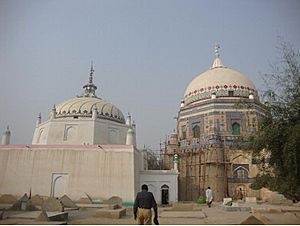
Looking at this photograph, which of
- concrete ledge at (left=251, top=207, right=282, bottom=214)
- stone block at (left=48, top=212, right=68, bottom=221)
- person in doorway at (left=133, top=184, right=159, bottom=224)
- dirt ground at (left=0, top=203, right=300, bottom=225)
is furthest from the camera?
concrete ledge at (left=251, top=207, right=282, bottom=214)

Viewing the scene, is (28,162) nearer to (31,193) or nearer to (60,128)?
(31,193)

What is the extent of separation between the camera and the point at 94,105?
110ft

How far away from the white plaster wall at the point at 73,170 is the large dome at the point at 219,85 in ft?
44.3

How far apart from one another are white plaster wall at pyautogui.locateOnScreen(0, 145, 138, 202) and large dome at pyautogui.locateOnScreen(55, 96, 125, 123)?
22.7 ft

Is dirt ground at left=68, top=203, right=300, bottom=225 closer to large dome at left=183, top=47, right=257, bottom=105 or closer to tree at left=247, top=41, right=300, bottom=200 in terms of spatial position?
tree at left=247, top=41, right=300, bottom=200

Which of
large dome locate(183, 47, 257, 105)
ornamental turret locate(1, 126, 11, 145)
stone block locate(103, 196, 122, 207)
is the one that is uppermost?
large dome locate(183, 47, 257, 105)

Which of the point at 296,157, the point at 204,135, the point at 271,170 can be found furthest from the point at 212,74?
the point at 296,157

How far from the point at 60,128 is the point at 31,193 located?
766cm

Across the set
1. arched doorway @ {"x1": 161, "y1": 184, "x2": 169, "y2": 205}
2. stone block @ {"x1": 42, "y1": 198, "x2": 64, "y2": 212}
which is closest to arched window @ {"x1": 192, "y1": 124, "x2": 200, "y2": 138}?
arched doorway @ {"x1": 161, "y1": 184, "x2": 169, "y2": 205}

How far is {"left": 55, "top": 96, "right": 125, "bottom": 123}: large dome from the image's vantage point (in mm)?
32625

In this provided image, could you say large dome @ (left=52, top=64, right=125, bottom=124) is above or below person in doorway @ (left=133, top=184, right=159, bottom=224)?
above

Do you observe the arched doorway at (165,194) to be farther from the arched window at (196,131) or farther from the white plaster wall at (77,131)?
the arched window at (196,131)

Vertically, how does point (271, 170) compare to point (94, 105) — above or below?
below

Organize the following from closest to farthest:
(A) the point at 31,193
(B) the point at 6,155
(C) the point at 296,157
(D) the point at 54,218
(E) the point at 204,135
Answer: (C) the point at 296,157
(D) the point at 54,218
(A) the point at 31,193
(B) the point at 6,155
(E) the point at 204,135
